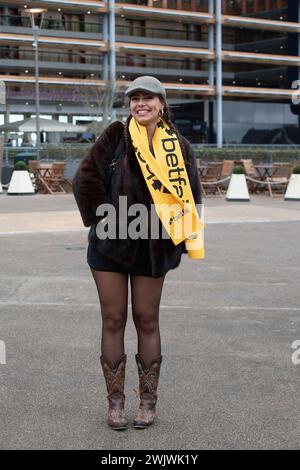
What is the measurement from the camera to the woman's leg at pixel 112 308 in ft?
13.1

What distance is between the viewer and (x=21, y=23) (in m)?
63.8

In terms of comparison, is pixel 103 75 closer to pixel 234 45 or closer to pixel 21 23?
pixel 21 23

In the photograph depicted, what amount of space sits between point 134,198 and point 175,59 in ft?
231

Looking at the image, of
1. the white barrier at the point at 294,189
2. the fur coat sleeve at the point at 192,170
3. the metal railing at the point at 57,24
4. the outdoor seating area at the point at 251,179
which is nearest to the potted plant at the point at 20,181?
the outdoor seating area at the point at 251,179

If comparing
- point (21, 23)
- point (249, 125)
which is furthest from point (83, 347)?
point (249, 125)

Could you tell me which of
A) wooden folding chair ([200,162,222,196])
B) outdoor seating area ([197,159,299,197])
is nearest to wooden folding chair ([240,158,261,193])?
outdoor seating area ([197,159,299,197])

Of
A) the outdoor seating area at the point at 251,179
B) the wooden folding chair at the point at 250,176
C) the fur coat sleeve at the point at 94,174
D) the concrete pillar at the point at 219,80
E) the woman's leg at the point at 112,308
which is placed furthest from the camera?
the concrete pillar at the point at 219,80

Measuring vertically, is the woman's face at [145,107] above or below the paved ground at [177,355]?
above

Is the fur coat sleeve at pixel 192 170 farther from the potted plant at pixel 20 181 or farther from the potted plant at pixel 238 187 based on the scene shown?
the potted plant at pixel 20 181

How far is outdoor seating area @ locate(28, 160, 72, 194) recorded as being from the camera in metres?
22.5

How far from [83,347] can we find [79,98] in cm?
6392

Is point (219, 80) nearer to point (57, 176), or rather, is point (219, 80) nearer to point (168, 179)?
point (57, 176)

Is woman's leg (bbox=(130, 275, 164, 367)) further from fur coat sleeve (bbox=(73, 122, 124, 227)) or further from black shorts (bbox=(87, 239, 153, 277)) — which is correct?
fur coat sleeve (bbox=(73, 122, 124, 227))

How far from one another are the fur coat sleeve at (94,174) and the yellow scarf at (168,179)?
112 mm
